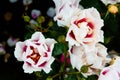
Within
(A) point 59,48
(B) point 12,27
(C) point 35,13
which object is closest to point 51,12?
(C) point 35,13

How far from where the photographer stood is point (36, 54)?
108cm

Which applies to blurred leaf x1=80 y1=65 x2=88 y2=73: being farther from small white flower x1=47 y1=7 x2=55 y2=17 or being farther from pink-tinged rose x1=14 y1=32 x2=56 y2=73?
small white flower x1=47 y1=7 x2=55 y2=17

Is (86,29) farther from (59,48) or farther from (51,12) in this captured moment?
(51,12)

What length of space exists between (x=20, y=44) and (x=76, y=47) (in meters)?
0.15

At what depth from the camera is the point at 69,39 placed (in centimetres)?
104

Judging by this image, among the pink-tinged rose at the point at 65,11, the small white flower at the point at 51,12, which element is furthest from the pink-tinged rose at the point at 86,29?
the small white flower at the point at 51,12

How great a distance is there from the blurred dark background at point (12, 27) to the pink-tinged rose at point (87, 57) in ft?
2.46

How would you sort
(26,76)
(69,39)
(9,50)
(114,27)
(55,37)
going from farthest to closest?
(9,50) < (26,76) < (114,27) < (55,37) < (69,39)

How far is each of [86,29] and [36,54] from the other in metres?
0.15

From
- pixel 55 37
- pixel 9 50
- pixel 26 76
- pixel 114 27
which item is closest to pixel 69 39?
pixel 55 37

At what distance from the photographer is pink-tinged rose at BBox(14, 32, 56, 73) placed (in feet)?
3.50

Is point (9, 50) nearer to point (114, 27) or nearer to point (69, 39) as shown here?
point (114, 27)

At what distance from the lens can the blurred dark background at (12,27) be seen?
72.6 inches

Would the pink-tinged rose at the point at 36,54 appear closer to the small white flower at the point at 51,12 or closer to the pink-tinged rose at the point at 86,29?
the pink-tinged rose at the point at 86,29
